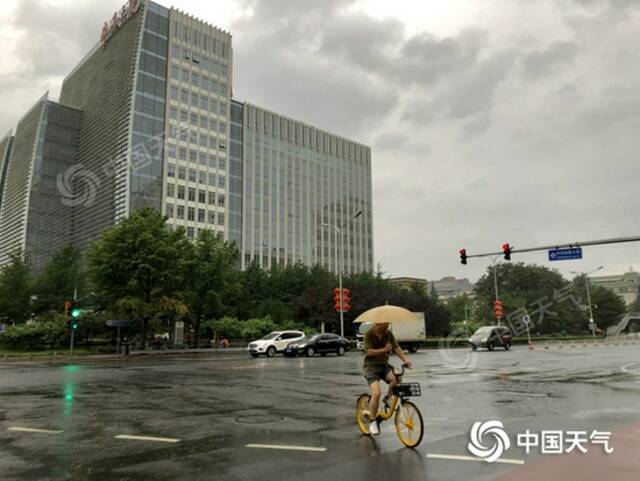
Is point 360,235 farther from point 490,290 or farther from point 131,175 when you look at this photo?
point 131,175

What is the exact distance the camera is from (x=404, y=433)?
6.91m

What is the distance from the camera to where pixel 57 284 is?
54.6 m

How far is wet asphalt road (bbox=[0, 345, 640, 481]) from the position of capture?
Result: 18.9 feet

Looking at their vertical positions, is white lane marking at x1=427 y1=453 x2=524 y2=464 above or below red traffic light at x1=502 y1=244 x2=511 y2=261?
below

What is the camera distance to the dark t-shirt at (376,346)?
753 centimetres

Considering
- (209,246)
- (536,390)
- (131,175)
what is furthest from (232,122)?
(536,390)

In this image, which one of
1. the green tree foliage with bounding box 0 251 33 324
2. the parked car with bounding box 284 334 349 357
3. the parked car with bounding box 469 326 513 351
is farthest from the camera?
the green tree foliage with bounding box 0 251 33 324

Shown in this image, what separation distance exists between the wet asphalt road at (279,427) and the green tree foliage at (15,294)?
140ft

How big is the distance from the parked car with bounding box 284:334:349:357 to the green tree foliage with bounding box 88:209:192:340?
1241 cm

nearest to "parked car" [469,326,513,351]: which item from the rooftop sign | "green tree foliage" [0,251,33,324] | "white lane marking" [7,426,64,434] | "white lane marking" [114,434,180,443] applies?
"white lane marking" [114,434,180,443]

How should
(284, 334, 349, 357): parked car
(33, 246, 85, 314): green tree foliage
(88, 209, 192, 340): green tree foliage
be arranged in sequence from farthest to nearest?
(33, 246, 85, 314): green tree foliage, (88, 209, 192, 340): green tree foliage, (284, 334, 349, 357): parked car

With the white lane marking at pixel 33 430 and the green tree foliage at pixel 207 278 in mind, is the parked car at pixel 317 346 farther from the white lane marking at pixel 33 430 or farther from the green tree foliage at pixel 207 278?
the white lane marking at pixel 33 430

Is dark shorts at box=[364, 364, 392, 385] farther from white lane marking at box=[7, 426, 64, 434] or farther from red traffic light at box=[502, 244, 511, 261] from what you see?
red traffic light at box=[502, 244, 511, 261]

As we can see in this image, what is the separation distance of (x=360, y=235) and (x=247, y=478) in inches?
4855
